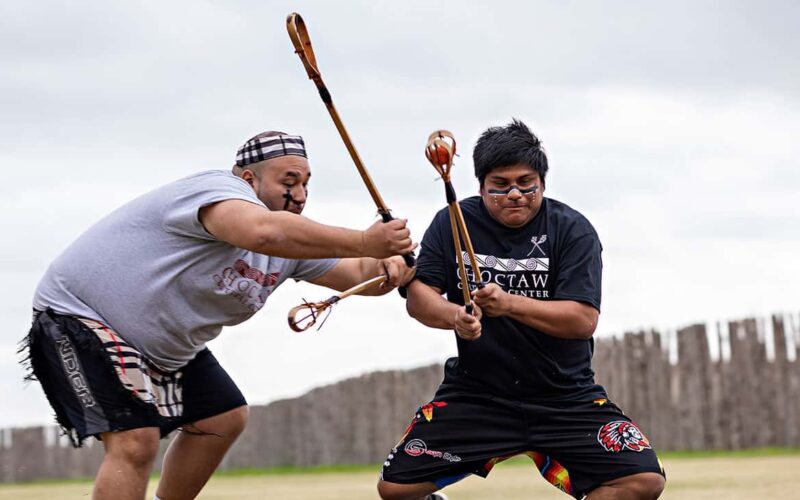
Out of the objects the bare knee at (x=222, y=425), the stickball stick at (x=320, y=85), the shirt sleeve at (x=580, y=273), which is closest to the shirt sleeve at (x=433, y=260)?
the shirt sleeve at (x=580, y=273)

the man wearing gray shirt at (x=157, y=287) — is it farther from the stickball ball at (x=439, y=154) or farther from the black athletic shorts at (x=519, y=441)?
the black athletic shorts at (x=519, y=441)

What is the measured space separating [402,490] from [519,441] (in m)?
0.57

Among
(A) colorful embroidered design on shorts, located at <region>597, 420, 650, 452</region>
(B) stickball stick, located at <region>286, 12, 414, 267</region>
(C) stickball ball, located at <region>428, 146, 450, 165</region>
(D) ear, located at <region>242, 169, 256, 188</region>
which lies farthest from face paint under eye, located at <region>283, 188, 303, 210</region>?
(A) colorful embroidered design on shorts, located at <region>597, 420, 650, 452</region>

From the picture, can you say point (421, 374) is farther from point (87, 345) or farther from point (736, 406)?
point (87, 345)

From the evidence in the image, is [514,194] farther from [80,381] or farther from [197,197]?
[80,381]

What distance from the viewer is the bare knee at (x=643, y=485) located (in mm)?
5121

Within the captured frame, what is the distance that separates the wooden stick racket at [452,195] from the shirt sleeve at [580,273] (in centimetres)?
38

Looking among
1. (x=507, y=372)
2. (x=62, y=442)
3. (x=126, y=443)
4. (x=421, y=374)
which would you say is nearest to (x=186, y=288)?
(x=126, y=443)

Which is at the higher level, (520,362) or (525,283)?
(525,283)

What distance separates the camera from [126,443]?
4.65 metres

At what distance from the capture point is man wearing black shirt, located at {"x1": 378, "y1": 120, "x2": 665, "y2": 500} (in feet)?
16.9

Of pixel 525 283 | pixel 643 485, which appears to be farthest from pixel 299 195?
pixel 643 485

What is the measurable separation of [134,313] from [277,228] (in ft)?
2.76

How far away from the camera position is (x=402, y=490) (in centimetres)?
536
